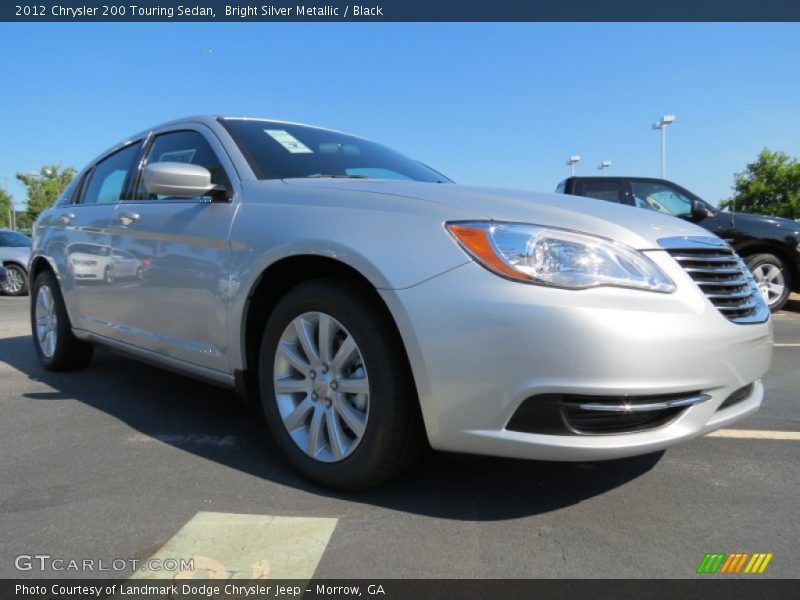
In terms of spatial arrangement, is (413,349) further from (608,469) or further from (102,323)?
(102,323)

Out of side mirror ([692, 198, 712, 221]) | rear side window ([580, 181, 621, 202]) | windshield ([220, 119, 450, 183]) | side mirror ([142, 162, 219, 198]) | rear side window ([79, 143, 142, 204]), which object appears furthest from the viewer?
rear side window ([580, 181, 621, 202])

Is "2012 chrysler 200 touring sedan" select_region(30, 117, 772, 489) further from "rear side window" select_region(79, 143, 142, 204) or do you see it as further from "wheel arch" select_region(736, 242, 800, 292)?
"wheel arch" select_region(736, 242, 800, 292)

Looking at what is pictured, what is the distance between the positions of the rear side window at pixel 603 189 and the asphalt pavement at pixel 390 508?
5127 millimetres

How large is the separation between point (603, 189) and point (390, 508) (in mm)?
6734

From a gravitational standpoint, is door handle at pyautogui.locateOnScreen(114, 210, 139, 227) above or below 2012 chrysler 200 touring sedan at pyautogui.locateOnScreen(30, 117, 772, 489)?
above

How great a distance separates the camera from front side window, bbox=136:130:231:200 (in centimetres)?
289

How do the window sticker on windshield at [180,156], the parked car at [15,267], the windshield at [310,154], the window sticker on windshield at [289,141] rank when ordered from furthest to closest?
the parked car at [15,267] → the window sticker on windshield at [180,156] → the window sticker on windshield at [289,141] → the windshield at [310,154]

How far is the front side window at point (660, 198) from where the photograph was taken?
759 cm

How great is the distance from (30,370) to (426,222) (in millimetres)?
3969

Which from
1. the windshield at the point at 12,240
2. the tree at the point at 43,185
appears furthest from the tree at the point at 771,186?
the tree at the point at 43,185

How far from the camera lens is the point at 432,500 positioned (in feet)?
7.27

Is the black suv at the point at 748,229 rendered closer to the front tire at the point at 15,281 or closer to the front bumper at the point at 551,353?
the front bumper at the point at 551,353

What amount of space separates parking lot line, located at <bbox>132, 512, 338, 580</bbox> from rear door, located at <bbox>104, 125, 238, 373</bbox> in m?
0.83

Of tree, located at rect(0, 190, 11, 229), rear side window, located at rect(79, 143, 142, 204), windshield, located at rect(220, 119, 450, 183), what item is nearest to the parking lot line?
windshield, located at rect(220, 119, 450, 183)
